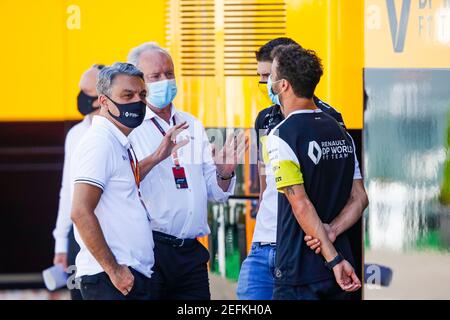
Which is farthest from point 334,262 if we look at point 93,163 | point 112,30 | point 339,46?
point 112,30

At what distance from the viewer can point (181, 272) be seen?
4.00 metres

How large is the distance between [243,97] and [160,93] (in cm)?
48

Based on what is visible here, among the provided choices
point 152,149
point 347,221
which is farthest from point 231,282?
point 347,221

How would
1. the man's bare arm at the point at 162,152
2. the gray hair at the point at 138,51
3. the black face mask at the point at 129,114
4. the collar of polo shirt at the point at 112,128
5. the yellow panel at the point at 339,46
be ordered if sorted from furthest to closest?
the yellow panel at the point at 339,46 → the gray hair at the point at 138,51 → the man's bare arm at the point at 162,152 → the black face mask at the point at 129,114 → the collar of polo shirt at the point at 112,128

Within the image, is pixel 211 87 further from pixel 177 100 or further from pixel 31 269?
pixel 31 269

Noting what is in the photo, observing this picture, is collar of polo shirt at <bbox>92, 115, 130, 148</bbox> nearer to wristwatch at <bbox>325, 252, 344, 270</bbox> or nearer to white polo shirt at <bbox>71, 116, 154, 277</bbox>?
white polo shirt at <bbox>71, 116, 154, 277</bbox>

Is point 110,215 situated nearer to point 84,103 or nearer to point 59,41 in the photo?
point 84,103

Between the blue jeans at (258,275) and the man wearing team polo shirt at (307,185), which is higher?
the man wearing team polo shirt at (307,185)

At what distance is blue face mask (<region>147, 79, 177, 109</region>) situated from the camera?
4.14 meters

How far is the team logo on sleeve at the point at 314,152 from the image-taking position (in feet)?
11.0

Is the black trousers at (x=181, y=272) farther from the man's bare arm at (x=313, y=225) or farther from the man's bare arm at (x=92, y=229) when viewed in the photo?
the man's bare arm at (x=313, y=225)

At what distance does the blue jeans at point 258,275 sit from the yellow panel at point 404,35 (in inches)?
44.3

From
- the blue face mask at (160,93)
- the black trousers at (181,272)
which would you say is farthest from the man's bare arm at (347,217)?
the blue face mask at (160,93)

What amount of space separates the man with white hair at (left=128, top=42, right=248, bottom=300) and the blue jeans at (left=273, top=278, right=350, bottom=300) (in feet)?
2.22
